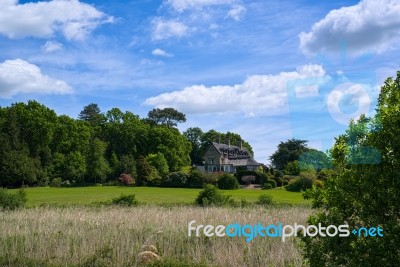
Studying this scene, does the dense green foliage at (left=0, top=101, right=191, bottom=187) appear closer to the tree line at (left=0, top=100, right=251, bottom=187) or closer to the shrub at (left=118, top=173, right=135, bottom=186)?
the tree line at (left=0, top=100, right=251, bottom=187)

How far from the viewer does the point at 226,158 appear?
9075 cm

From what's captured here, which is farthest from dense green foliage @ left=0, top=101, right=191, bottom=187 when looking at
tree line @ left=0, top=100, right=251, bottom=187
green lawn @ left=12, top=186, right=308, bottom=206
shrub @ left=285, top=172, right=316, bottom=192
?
shrub @ left=285, top=172, right=316, bottom=192

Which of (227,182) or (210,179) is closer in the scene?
(227,182)

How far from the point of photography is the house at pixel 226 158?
88375 mm

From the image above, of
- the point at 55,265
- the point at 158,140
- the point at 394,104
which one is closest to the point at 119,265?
the point at 55,265

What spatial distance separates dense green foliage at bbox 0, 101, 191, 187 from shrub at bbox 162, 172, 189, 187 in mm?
2034

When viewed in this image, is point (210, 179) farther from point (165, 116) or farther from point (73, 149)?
point (165, 116)

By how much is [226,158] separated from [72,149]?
32529mm

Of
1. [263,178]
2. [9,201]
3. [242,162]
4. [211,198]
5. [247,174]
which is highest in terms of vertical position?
[242,162]

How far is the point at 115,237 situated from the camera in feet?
36.2

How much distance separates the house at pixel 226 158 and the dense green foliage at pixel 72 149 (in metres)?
8.03

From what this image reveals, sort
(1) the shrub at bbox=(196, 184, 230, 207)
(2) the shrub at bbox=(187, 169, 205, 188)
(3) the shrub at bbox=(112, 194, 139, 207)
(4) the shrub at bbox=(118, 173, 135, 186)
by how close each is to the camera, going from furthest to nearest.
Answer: (4) the shrub at bbox=(118, 173, 135, 186) → (2) the shrub at bbox=(187, 169, 205, 188) → (3) the shrub at bbox=(112, 194, 139, 207) → (1) the shrub at bbox=(196, 184, 230, 207)

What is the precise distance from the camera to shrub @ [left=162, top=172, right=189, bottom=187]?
48.7m

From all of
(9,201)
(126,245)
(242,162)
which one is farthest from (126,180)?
(126,245)
